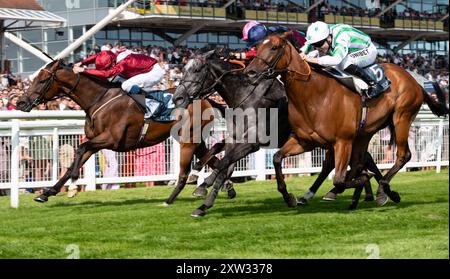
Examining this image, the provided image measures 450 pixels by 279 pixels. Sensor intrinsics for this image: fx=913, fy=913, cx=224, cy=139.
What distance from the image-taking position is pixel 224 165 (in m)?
8.45

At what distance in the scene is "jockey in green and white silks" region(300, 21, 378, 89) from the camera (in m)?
8.51

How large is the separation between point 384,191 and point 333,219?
1451 millimetres

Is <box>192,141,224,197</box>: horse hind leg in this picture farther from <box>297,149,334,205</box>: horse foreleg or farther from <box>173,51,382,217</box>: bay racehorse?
<box>297,149,334,205</box>: horse foreleg

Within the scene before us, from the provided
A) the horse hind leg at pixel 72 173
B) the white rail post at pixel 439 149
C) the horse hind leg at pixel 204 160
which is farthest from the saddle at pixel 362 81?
the white rail post at pixel 439 149

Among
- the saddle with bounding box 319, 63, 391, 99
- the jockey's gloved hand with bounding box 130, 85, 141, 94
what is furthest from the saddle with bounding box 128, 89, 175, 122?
the saddle with bounding box 319, 63, 391, 99

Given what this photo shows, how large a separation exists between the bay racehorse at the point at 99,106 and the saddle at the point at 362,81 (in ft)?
7.43

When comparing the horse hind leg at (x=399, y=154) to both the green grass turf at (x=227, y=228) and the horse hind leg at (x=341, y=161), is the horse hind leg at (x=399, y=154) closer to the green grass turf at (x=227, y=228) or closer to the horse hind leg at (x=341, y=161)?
the green grass turf at (x=227, y=228)

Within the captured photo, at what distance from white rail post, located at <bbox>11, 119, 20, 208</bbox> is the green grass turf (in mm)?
156

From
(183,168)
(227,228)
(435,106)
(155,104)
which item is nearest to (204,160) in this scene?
(183,168)

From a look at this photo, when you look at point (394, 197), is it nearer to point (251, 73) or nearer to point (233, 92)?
point (233, 92)

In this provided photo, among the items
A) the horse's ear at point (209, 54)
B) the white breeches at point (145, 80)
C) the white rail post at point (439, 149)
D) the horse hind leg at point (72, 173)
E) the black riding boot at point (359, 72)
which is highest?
the horse's ear at point (209, 54)

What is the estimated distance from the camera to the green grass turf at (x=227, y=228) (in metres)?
6.36

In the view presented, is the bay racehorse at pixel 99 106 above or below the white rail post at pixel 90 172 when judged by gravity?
above
